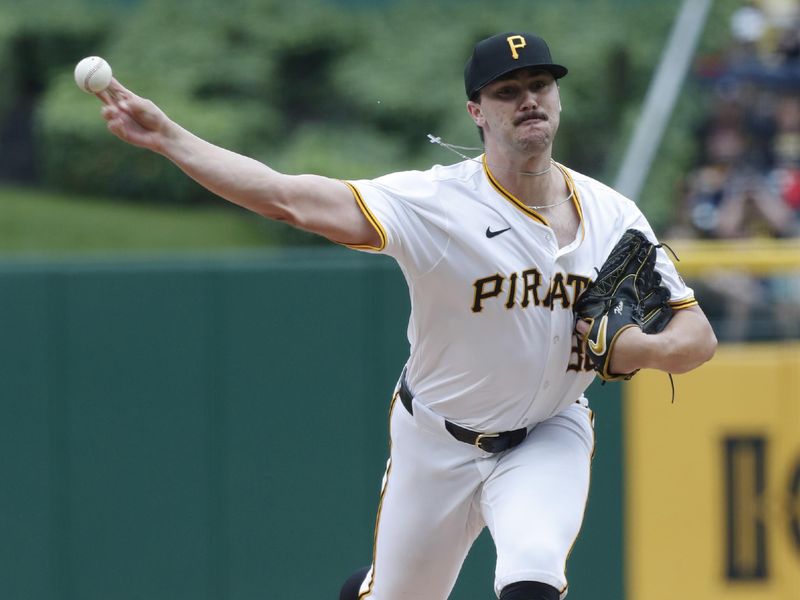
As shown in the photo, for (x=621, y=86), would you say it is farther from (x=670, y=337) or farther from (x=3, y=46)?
(x=670, y=337)

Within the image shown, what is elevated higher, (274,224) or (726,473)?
(274,224)

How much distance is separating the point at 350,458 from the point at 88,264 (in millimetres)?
1627

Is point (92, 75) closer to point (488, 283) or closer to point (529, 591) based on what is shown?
point (488, 283)

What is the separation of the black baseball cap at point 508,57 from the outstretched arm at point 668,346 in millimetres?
829

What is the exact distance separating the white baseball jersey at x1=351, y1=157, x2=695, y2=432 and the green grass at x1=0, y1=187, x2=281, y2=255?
5.46 meters

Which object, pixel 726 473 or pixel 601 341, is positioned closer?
pixel 601 341

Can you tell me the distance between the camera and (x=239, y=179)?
398 centimetres

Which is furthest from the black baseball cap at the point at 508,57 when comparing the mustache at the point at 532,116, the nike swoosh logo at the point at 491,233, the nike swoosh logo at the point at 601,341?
the nike swoosh logo at the point at 601,341

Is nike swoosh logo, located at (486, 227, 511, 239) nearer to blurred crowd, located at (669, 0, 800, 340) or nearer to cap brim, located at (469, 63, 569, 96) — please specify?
cap brim, located at (469, 63, 569, 96)

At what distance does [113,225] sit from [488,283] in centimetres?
658

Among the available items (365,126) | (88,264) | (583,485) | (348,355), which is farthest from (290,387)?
(365,126)

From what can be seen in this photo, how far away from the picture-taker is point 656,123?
950 centimetres

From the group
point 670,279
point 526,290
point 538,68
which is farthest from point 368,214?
point 670,279

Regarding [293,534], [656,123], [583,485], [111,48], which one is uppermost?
[111,48]
